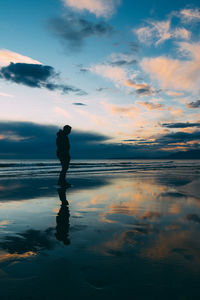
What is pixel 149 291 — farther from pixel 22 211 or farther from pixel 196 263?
pixel 22 211

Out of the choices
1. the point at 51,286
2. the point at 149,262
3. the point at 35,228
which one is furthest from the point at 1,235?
the point at 149,262

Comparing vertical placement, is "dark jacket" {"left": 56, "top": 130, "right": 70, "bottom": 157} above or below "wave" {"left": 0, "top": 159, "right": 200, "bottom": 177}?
above

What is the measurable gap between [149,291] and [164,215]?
347cm

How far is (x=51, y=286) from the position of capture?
7.38 feet

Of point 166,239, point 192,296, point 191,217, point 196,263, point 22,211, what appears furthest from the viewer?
point 22,211

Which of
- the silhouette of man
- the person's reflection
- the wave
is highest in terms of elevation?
the silhouette of man

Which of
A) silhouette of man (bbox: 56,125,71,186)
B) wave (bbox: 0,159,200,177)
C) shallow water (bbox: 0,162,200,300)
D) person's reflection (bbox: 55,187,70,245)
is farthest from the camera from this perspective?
wave (bbox: 0,159,200,177)

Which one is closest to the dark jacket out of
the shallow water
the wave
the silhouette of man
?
the silhouette of man

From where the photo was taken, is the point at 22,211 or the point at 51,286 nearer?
the point at 51,286

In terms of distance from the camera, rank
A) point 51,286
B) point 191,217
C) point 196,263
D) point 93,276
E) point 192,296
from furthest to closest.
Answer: point 191,217 → point 196,263 → point 93,276 → point 51,286 → point 192,296

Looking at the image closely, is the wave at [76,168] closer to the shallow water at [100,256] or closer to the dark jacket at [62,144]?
the dark jacket at [62,144]

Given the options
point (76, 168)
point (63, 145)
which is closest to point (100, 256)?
point (63, 145)

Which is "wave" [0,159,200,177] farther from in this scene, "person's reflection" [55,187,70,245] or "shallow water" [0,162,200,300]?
"shallow water" [0,162,200,300]

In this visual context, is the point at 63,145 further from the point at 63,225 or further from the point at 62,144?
the point at 63,225
